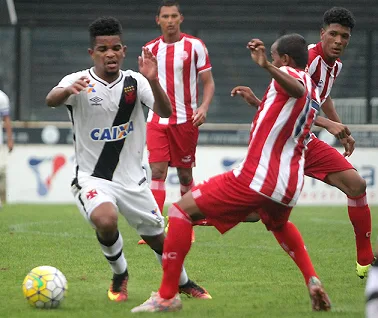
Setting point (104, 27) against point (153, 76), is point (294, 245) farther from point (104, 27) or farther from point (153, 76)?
point (104, 27)

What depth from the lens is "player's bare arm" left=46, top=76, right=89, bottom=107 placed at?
18.8ft

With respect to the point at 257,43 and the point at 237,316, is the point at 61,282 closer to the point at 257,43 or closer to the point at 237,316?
the point at 237,316

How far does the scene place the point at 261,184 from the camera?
224 inches

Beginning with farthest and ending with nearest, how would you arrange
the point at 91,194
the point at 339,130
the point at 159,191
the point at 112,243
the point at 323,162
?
the point at 159,191 < the point at 323,162 < the point at 339,130 < the point at 112,243 < the point at 91,194

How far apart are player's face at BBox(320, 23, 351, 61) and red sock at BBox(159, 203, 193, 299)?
2.68 metres

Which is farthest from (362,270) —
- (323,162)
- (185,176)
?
(185,176)

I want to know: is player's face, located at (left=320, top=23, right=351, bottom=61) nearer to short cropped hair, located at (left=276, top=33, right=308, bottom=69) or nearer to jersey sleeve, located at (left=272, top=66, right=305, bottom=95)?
short cropped hair, located at (left=276, top=33, right=308, bottom=69)

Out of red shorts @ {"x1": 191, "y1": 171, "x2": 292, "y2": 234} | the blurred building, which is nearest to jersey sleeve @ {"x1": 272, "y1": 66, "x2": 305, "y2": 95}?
red shorts @ {"x1": 191, "y1": 171, "x2": 292, "y2": 234}

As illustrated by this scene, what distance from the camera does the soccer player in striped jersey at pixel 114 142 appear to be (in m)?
6.21

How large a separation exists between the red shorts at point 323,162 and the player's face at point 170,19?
2712mm

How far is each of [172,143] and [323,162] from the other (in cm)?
259

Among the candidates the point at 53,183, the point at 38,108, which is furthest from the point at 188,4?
the point at 53,183

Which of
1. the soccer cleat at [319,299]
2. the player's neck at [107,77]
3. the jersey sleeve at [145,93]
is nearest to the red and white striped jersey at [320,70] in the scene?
the jersey sleeve at [145,93]

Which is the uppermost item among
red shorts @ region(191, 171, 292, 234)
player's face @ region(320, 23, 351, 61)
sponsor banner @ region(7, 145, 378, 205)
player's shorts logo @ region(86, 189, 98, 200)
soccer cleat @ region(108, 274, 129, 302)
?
player's face @ region(320, 23, 351, 61)
